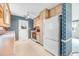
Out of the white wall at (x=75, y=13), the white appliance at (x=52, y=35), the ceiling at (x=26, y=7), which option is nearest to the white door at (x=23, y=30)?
the ceiling at (x=26, y=7)

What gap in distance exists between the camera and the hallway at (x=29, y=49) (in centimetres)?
173

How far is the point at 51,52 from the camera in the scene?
1750 millimetres

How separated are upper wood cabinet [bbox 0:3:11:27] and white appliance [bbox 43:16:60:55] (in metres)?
0.55

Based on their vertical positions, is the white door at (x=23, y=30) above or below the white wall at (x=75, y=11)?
below

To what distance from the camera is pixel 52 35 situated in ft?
5.84

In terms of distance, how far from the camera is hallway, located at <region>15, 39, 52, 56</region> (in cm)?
173

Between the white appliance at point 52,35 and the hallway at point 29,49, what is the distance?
9 cm

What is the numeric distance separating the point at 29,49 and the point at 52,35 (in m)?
0.41

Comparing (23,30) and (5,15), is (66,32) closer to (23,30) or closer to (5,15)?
(23,30)

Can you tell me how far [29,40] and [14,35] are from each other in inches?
9.7

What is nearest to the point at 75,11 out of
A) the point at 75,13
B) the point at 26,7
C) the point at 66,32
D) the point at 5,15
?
the point at 75,13

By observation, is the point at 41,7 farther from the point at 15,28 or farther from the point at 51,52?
the point at 51,52

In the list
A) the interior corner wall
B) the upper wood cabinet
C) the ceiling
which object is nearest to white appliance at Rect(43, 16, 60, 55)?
the interior corner wall

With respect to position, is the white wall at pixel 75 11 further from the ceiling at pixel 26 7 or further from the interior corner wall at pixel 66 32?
the ceiling at pixel 26 7
